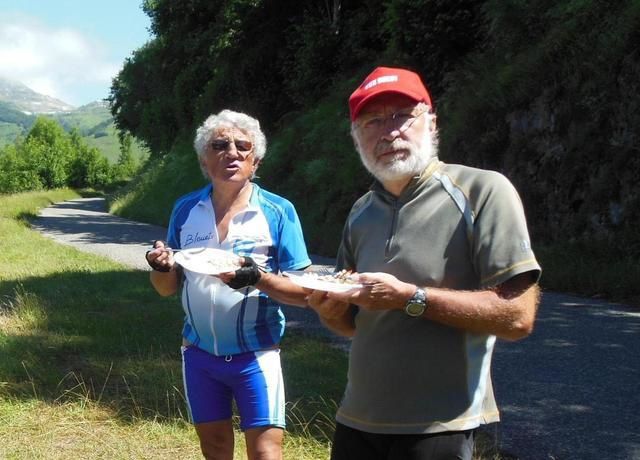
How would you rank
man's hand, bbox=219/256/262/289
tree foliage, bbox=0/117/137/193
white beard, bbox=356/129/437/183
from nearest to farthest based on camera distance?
white beard, bbox=356/129/437/183
man's hand, bbox=219/256/262/289
tree foliage, bbox=0/117/137/193

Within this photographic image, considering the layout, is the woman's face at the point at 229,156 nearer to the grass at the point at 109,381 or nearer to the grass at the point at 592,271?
the grass at the point at 109,381

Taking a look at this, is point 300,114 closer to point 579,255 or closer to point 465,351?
point 579,255

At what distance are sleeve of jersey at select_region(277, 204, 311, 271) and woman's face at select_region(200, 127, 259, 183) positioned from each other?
0.95 ft

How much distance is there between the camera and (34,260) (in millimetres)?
15539

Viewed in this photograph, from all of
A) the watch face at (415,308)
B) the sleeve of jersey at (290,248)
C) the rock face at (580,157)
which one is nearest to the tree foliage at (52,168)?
the rock face at (580,157)

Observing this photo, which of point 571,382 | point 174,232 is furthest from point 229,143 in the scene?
point 571,382

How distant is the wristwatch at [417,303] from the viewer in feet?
7.75

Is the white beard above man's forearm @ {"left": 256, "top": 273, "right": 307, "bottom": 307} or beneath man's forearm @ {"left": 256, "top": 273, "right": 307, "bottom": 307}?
above

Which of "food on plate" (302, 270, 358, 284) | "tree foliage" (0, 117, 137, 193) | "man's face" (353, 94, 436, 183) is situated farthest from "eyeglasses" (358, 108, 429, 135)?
"tree foliage" (0, 117, 137, 193)

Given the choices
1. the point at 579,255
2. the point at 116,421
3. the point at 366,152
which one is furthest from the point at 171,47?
the point at 366,152

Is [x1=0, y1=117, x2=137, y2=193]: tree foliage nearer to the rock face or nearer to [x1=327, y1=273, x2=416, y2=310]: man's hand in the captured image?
the rock face

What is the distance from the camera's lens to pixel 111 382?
20.9 feet

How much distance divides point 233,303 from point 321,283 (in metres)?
1.06

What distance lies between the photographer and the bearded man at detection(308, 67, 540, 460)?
237cm
